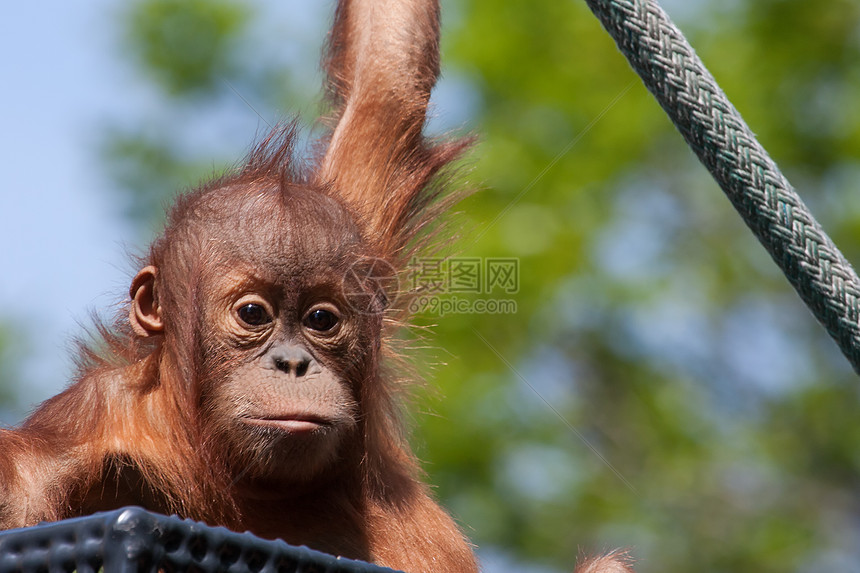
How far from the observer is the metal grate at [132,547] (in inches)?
55.1

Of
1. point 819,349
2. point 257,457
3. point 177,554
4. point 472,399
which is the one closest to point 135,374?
point 257,457

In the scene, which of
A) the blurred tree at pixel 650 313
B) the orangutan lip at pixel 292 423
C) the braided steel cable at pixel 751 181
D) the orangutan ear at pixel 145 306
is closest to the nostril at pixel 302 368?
the orangutan lip at pixel 292 423

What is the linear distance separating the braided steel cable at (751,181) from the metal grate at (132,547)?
1.45 metres

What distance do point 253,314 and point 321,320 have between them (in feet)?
0.69

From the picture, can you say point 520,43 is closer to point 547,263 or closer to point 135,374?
point 547,263

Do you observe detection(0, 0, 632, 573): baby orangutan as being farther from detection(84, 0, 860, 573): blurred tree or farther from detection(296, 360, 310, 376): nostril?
detection(84, 0, 860, 573): blurred tree

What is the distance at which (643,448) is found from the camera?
406 inches

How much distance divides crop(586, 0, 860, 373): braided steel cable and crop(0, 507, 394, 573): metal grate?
1.45 meters

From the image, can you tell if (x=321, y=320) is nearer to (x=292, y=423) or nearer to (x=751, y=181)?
(x=292, y=423)

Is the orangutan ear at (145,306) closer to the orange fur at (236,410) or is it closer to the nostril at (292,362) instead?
the orange fur at (236,410)

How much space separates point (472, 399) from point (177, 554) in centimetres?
791

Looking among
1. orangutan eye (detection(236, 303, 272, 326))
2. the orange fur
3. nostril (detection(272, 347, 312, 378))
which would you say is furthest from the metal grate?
orangutan eye (detection(236, 303, 272, 326))

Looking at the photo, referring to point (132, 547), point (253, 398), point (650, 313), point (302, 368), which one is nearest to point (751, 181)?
point (302, 368)

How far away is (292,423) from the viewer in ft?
9.02
